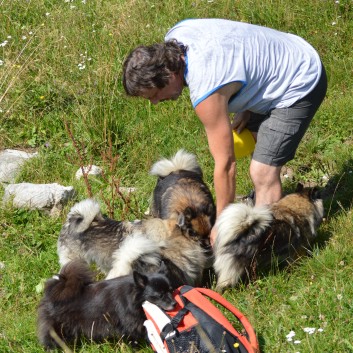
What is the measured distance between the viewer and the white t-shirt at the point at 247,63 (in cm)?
507

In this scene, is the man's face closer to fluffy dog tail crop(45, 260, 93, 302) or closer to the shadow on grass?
fluffy dog tail crop(45, 260, 93, 302)

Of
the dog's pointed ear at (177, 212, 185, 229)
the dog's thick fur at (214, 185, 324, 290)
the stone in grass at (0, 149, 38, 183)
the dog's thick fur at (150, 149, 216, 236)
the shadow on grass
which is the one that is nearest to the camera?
the dog's thick fur at (214, 185, 324, 290)

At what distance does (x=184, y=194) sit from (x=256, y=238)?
3.49ft

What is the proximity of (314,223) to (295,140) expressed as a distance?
72 centimetres

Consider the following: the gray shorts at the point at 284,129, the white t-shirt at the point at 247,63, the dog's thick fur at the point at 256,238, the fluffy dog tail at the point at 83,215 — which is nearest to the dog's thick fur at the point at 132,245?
the fluffy dog tail at the point at 83,215

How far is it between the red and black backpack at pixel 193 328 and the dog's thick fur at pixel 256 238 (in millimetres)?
690

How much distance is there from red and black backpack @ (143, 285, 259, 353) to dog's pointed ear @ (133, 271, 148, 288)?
140 millimetres

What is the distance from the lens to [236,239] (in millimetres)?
5309

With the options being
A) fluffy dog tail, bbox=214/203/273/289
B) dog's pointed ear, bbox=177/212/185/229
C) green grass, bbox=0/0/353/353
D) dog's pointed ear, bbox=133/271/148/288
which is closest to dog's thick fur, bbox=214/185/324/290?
fluffy dog tail, bbox=214/203/273/289

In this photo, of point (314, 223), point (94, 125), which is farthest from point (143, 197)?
point (314, 223)

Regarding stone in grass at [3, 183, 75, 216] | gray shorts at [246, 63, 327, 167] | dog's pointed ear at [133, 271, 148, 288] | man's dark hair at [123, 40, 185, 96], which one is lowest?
stone in grass at [3, 183, 75, 216]

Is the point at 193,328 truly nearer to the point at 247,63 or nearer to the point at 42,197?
the point at 247,63

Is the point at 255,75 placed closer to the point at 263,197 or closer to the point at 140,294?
the point at 263,197

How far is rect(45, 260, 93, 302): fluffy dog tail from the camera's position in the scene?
16.2 feet
